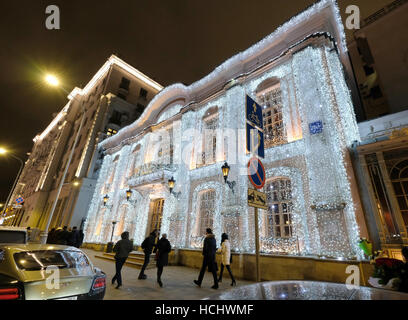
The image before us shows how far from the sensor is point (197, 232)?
1201 cm

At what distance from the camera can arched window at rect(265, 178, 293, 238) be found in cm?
866

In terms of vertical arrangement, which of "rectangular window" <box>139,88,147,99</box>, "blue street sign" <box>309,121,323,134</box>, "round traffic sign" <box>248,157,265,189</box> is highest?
"rectangular window" <box>139,88,147,99</box>

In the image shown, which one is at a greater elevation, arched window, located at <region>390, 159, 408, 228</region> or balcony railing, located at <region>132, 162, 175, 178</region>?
balcony railing, located at <region>132, 162, 175, 178</region>

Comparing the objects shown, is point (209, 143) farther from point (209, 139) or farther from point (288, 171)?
point (288, 171)

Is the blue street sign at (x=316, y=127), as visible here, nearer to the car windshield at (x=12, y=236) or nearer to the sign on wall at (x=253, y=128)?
the sign on wall at (x=253, y=128)

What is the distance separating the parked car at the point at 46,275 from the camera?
110 inches

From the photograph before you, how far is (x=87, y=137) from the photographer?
91.6 feet

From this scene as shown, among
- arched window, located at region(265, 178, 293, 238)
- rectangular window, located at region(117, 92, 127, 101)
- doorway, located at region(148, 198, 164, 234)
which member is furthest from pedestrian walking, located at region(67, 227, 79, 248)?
rectangular window, located at region(117, 92, 127, 101)

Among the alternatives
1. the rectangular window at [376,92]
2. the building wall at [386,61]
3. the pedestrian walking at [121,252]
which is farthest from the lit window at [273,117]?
the rectangular window at [376,92]

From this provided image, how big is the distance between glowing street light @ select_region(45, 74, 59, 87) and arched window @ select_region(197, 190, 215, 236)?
9411mm

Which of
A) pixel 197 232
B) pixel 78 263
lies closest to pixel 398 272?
pixel 78 263

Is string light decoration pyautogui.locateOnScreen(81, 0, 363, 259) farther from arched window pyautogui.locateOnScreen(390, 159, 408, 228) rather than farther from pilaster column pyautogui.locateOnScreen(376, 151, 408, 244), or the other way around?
arched window pyautogui.locateOnScreen(390, 159, 408, 228)

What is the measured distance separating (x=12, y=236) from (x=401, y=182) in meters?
13.3
